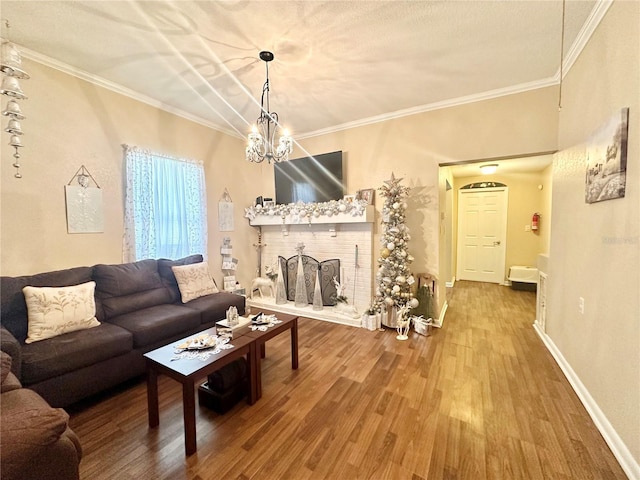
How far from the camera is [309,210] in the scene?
4.03 m

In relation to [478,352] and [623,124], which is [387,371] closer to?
[478,352]

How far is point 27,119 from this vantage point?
7.55 ft

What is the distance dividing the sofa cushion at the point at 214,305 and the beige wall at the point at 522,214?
5.79 meters

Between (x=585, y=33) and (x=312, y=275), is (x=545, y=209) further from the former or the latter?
(x=312, y=275)

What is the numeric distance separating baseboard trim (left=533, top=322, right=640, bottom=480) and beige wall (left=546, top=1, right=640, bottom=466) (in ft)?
0.11

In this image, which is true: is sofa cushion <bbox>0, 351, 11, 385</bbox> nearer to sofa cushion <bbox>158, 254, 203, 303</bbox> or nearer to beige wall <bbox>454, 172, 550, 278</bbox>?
sofa cushion <bbox>158, 254, 203, 303</bbox>

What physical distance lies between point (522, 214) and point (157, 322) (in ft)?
22.6

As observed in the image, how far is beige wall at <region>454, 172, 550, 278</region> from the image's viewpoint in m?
5.47

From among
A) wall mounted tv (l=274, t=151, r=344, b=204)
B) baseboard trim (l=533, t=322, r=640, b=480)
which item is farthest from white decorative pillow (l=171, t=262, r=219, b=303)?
baseboard trim (l=533, t=322, r=640, b=480)

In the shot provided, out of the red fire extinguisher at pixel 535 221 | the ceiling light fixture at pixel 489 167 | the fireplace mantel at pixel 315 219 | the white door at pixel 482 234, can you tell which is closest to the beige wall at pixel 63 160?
the fireplace mantel at pixel 315 219

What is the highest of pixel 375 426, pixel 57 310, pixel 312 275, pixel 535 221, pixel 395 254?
pixel 535 221

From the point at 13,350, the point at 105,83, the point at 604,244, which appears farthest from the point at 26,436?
the point at 105,83

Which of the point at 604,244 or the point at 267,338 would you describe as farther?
the point at 267,338

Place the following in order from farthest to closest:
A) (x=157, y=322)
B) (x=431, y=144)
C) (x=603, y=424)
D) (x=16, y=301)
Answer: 1. (x=431, y=144)
2. (x=157, y=322)
3. (x=16, y=301)
4. (x=603, y=424)
